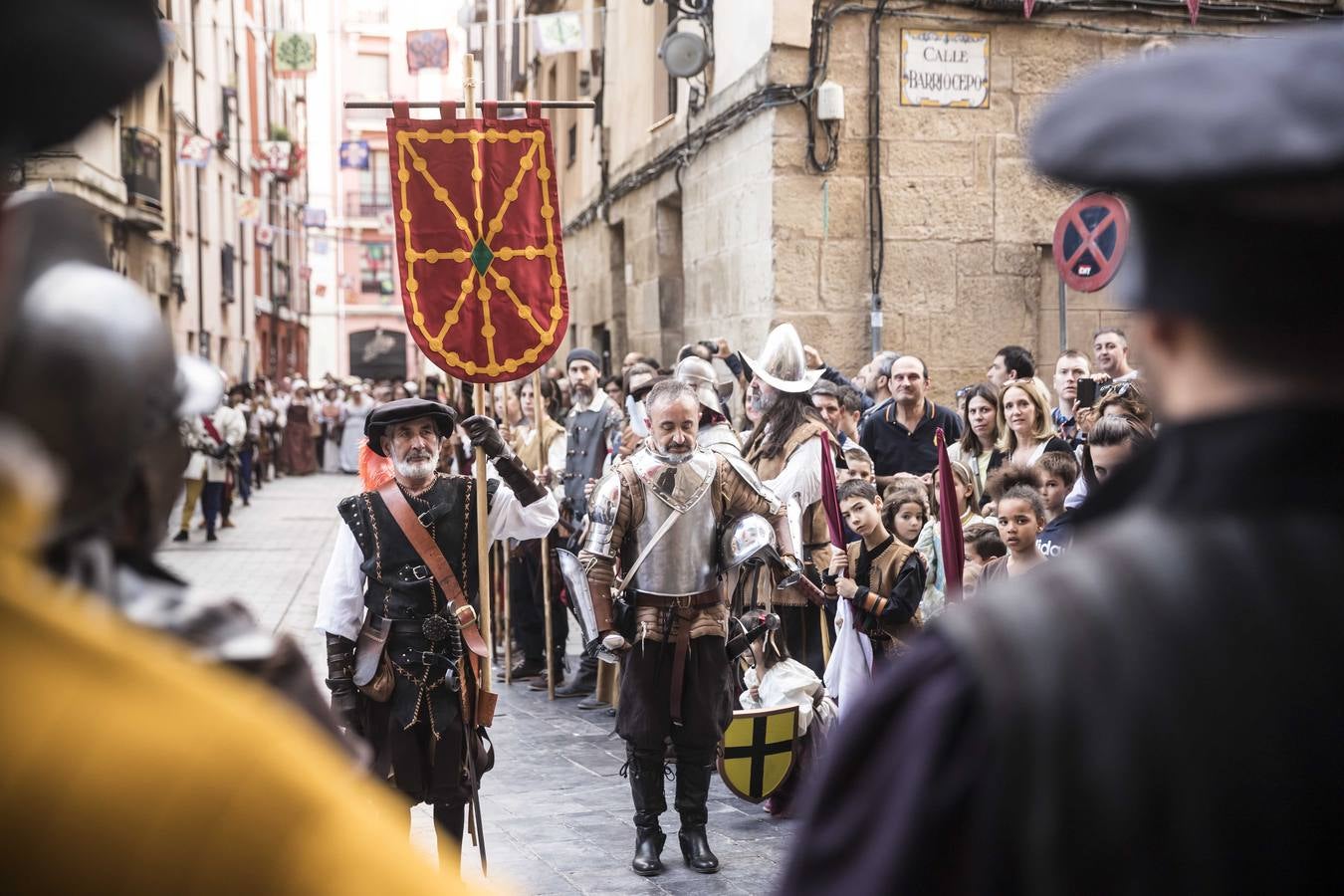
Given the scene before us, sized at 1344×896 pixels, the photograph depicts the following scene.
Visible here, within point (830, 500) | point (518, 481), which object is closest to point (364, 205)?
point (830, 500)

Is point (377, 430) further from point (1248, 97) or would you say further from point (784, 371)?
point (1248, 97)

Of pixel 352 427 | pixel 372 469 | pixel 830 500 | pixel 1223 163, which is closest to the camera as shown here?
pixel 1223 163

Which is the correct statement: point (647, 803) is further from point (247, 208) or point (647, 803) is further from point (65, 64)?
point (247, 208)

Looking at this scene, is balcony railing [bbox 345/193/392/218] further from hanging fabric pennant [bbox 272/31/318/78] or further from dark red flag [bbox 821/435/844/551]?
dark red flag [bbox 821/435/844/551]

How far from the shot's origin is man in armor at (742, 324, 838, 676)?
7.07 m

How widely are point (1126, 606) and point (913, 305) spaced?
10542 millimetres

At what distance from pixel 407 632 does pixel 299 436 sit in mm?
25483

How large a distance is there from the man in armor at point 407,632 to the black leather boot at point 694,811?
0.94 m

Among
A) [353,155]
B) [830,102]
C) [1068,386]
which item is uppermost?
[353,155]

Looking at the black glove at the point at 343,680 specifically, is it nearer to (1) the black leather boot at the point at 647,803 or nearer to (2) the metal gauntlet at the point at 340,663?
(2) the metal gauntlet at the point at 340,663

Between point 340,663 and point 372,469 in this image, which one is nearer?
point 340,663

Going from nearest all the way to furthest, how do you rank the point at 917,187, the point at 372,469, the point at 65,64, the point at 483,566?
the point at 65,64, the point at 483,566, the point at 372,469, the point at 917,187

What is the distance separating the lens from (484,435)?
5527 mm

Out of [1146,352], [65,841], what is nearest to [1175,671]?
[1146,352]
